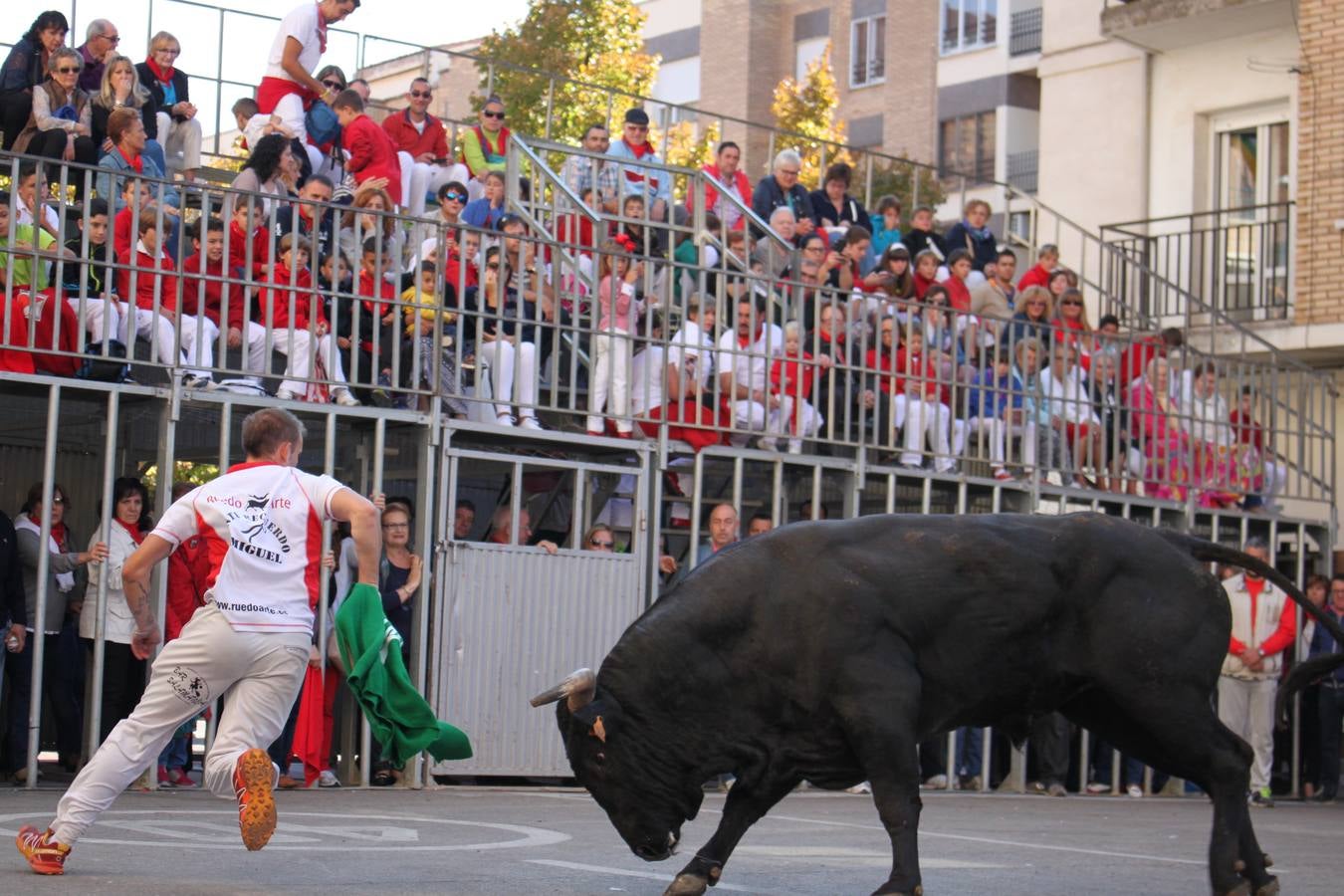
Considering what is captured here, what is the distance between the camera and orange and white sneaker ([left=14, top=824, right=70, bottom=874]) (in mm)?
7910

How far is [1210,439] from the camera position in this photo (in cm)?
1919

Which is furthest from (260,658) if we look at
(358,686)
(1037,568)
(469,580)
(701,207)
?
(701,207)

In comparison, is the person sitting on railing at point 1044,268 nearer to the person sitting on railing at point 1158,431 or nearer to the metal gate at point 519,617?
the person sitting on railing at point 1158,431

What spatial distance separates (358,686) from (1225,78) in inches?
762

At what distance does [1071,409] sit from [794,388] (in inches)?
124

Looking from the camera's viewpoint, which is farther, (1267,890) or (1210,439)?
(1210,439)

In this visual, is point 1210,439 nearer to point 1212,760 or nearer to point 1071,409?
point 1071,409

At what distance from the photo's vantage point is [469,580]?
46.6 feet

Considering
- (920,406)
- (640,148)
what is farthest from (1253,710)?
(640,148)

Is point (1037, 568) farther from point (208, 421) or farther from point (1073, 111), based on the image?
point (1073, 111)

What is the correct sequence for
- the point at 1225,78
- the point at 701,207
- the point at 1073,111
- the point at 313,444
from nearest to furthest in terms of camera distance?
the point at 313,444 < the point at 701,207 < the point at 1225,78 < the point at 1073,111

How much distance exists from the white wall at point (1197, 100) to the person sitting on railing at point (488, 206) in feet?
38.0

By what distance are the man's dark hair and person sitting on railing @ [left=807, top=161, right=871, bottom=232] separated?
12.1 meters

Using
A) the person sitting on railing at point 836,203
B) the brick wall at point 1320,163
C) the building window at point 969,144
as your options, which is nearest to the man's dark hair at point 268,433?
the person sitting on railing at point 836,203
